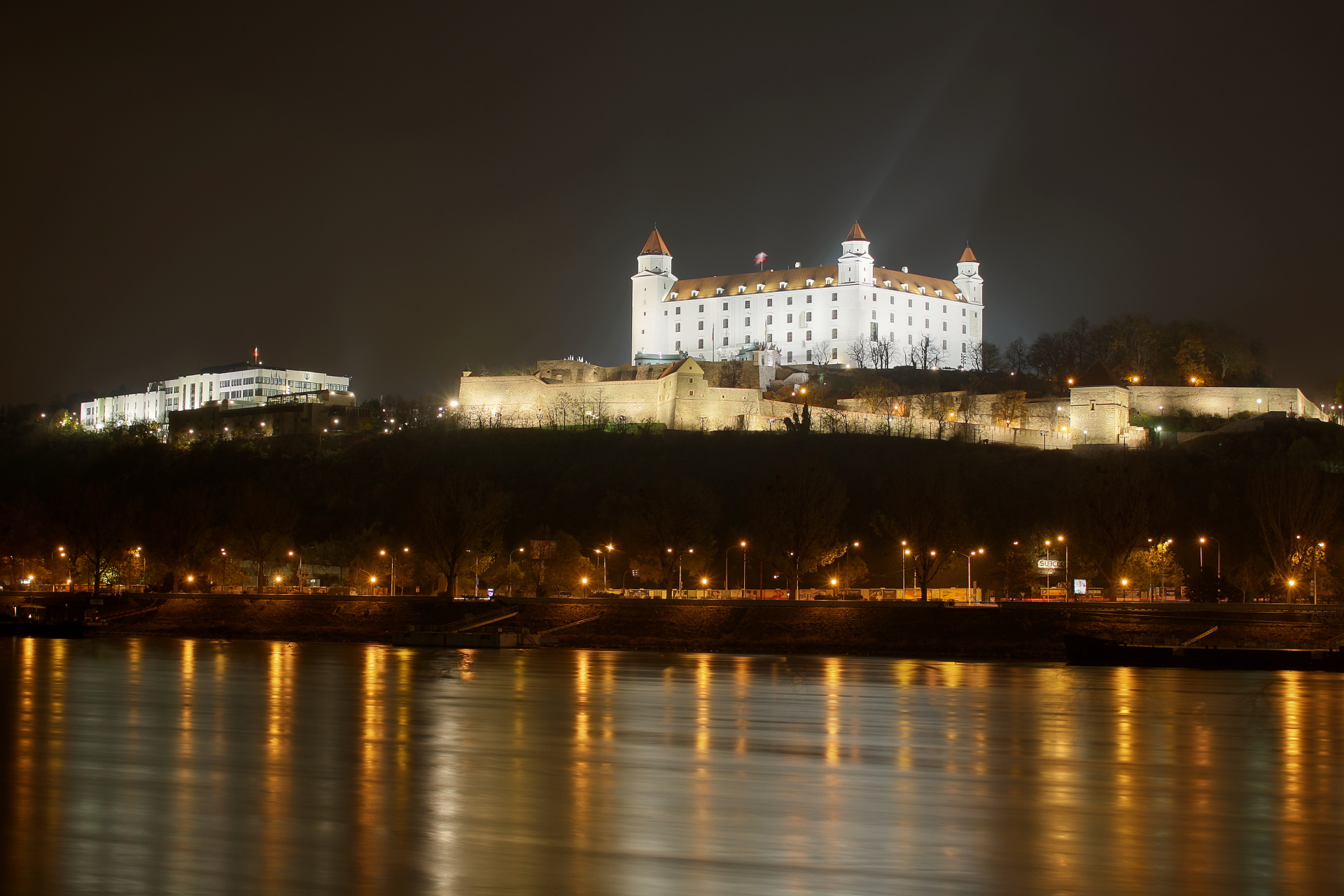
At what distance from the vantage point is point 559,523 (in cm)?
7250

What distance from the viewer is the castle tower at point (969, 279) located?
122 metres

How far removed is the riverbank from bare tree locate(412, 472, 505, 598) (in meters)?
4.33

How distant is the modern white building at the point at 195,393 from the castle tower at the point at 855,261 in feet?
180

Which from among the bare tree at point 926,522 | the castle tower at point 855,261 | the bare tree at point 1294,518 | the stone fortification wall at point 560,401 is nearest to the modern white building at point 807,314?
the castle tower at point 855,261

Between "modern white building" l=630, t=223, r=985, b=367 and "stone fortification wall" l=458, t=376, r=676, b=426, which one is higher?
"modern white building" l=630, t=223, r=985, b=367

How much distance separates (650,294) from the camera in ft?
387

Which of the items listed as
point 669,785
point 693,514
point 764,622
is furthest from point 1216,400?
point 669,785

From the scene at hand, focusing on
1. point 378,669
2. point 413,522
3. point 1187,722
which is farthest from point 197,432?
point 1187,722

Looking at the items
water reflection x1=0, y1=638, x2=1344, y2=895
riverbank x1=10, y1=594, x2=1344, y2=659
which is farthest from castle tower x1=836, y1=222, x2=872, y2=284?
water reflection x1=0, y1=638, x2=1344, y2=895

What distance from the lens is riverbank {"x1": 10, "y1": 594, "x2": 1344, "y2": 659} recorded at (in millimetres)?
47188

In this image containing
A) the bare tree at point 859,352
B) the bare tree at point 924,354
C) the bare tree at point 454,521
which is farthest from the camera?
the bare tree at point 924,354

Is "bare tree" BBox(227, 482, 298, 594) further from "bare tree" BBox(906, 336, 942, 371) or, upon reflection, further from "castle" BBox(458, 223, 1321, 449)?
"bare tree" BBox(906, 336, 942, 371)

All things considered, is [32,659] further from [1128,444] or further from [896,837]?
[1128,444]

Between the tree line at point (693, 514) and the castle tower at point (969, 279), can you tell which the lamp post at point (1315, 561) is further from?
the castle tower at point (969, 279)
